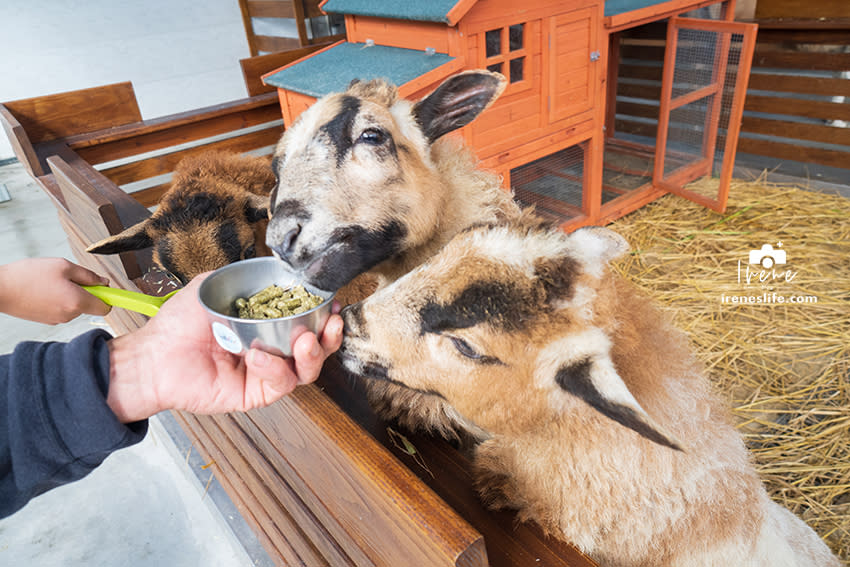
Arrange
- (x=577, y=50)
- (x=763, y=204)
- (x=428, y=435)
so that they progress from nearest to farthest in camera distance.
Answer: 1. (x=428, y=435)
2. (x=577, y=50)
3. (x=763, y=204)

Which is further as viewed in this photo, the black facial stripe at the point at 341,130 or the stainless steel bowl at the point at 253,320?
the black facial stripe at the point at 341,130

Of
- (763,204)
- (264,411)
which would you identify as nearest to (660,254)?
(763,204)

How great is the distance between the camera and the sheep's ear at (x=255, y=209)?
2062 mm

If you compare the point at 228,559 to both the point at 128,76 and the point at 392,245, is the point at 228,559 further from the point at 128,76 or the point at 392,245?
the point at 128,76

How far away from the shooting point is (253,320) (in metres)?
1.05

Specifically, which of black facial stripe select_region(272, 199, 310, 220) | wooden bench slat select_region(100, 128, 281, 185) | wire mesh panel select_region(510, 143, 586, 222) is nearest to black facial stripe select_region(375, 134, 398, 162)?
black facial stripe select_region(272, 199, 310, 220)

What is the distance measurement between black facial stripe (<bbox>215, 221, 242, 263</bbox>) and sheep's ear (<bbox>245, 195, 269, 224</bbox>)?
95 millimetres

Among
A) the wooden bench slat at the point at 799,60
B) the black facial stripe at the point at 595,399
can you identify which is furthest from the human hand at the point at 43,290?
the wooden bench slat at the point at 799,60

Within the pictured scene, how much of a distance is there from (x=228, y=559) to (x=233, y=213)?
4.51 ft

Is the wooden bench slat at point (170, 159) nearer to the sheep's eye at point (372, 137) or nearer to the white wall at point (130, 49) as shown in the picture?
the sheep's eye at point (372, 137)

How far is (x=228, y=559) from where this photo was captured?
2273 millimetres

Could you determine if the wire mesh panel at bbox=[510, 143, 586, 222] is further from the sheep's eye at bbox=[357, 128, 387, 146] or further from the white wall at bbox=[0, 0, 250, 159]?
the white wall at bbox=[0, 0, 250, 159]

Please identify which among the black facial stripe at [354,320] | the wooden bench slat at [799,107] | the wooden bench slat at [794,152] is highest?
the black facial stripe at [354,320]

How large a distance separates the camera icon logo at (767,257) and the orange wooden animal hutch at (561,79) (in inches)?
26.3
